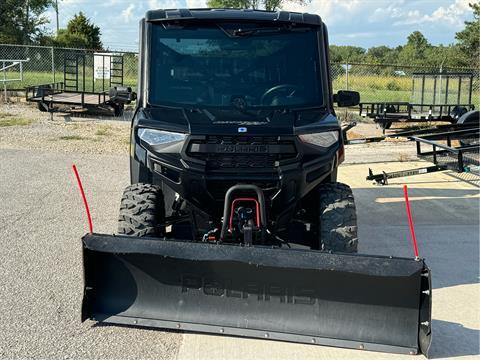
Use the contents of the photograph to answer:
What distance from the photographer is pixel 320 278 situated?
13.1 feet

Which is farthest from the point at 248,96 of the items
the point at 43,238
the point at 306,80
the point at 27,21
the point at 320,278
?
the point at 27,21

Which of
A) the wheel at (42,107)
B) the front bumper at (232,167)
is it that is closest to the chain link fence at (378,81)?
the wheel at (42,107)

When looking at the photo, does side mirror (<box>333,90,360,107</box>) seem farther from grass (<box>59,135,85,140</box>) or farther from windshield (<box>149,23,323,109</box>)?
grass (<box>59,135,85,140</box>)

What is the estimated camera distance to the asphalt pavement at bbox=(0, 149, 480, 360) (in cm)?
398

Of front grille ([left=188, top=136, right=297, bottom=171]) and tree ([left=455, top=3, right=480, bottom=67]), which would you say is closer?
front grille ([left=188, top=136, right=297, bottom=171])

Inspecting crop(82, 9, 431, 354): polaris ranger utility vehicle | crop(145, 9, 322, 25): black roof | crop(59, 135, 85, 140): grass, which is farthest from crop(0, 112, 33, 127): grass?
crop(82, 9, 431, 354): polaris ranger utility vehicle

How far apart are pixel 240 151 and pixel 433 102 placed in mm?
15443

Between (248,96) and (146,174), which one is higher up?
(248,96)

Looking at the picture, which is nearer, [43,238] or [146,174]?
[146,174]

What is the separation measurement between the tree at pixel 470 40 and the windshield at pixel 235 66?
50.3 m

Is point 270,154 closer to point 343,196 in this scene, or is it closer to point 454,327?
point 343,196

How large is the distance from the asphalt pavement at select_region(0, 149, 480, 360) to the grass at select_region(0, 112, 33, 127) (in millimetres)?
4980

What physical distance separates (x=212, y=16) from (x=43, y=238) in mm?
3113

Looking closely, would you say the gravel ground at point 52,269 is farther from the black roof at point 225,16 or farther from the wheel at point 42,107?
the wheel at point 42,107
